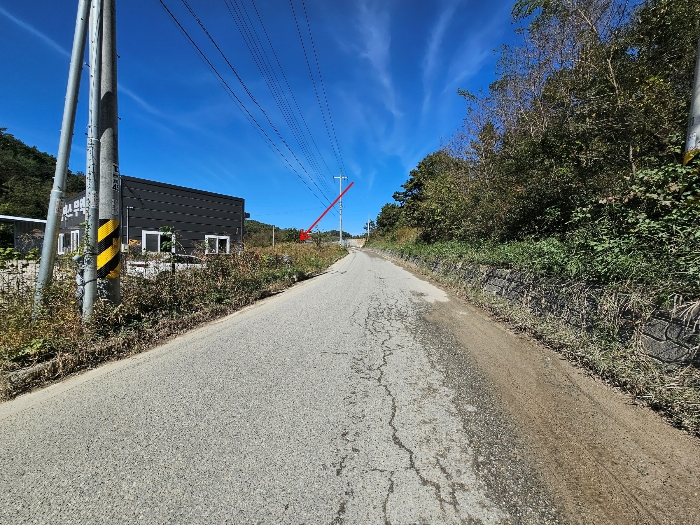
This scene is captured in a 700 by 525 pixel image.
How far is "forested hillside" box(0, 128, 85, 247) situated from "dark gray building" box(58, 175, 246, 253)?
49.4 ft

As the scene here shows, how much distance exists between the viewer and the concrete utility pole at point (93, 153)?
3.97 m

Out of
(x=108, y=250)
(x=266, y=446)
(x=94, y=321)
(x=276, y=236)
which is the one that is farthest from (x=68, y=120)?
(x=276, y=236)

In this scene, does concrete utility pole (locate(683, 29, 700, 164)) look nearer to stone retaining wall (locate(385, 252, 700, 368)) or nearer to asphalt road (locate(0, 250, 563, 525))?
stone retaining wall (locate(385, 252, 700, 368))

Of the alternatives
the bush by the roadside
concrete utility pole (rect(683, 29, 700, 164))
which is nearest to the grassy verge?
the bush by the roadside

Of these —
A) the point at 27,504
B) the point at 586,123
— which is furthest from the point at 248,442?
the point at 586,123

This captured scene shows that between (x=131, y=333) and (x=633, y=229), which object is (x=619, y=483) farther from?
(x=131, y=333)

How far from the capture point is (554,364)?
11.7ft

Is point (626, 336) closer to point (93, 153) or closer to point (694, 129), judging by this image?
point (694, 129)

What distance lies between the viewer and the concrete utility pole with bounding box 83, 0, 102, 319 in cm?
397

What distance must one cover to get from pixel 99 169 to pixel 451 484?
522cm

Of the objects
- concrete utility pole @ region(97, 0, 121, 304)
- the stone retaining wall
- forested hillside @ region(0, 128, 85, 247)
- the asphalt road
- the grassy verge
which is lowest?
the asphalt road

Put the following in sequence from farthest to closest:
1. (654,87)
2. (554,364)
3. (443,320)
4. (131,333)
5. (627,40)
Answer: (627,40) → (443,320) → (654,87) → (131,333) → (554,364)

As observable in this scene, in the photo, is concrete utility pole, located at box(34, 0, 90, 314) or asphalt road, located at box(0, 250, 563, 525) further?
concrete utility pole, located at box(34, 0, 90, 314)

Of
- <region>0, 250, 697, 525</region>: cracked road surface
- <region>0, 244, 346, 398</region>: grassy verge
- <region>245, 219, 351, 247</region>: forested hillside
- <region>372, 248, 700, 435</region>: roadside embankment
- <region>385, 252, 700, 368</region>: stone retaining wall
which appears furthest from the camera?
<region>245, 219, 351, 247</region>: forested hillside
